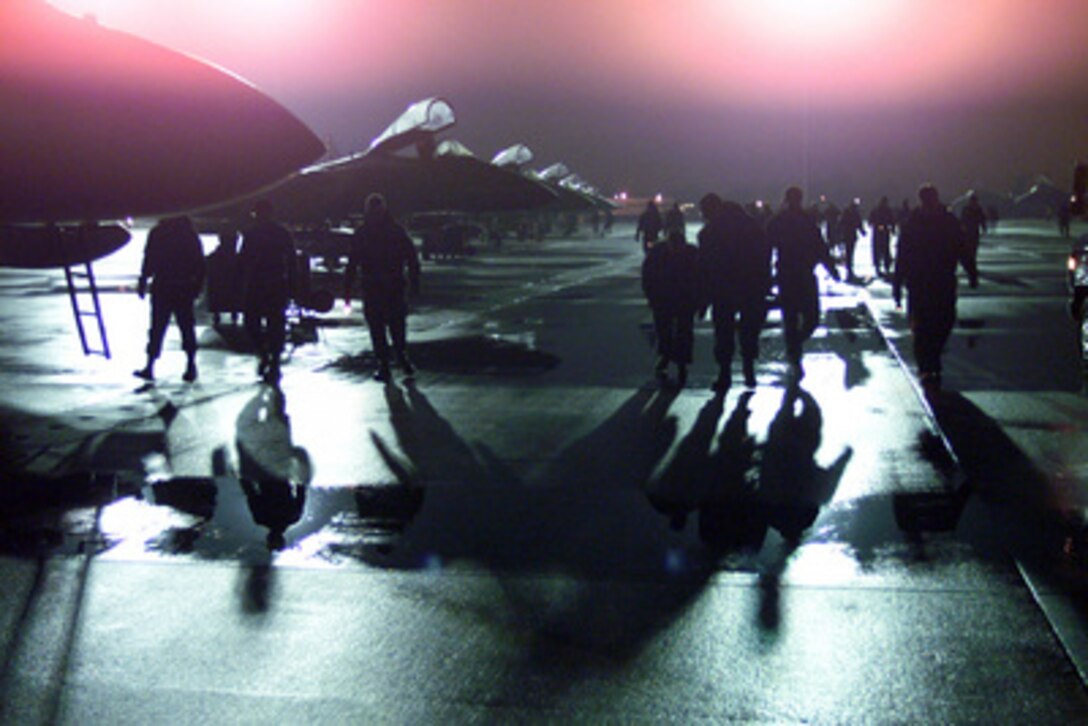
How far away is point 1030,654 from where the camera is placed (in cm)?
451

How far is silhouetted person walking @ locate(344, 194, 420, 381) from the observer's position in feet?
39.4

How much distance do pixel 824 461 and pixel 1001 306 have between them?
13.3 metres

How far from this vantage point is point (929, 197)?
1169cm

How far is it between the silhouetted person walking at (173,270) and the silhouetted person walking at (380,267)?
1.38 m

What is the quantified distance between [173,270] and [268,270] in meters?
0.83

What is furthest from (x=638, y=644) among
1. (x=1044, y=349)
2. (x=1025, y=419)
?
(x=1044, y=349)

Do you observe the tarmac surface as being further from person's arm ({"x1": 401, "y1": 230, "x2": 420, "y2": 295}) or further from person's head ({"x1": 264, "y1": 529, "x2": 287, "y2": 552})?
person's arm ({"x1": 401, "y1": 230, "x2": 420, "y2": 295})

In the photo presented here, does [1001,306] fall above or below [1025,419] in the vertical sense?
below

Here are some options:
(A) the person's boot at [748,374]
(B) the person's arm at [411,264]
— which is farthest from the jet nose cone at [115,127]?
(A) the person's boot at [748,374]

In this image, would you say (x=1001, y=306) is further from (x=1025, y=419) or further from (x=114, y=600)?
(x=114, y=600)

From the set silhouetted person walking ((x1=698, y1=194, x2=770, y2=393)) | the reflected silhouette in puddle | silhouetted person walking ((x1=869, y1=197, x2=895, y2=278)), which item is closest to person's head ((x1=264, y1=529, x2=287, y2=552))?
silhouetted person walking ((x1=698, y1=194, x2=770, y2=393))

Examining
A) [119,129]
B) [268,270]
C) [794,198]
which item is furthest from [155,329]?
[794,198]

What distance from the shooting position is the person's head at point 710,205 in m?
11.6

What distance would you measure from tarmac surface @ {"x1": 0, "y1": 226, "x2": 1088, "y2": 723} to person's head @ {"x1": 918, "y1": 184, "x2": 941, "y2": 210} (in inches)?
62.1
